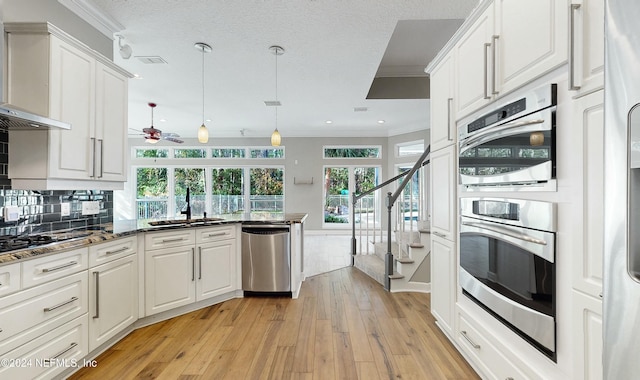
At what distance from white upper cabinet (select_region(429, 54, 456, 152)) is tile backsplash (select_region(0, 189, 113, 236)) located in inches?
127

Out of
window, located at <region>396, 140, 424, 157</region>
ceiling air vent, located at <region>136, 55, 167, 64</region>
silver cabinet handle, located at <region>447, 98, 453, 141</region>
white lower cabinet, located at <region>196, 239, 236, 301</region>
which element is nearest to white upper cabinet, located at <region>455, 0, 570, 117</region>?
silver cabinet handle, located at <region>447, 98, 453, 141</region>

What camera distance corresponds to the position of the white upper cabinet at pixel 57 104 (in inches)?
76.8

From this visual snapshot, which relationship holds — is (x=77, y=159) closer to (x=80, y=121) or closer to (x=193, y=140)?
Result: (x=80, y=121)

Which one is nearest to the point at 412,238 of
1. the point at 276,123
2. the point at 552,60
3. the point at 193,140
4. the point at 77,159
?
the point at 552,60

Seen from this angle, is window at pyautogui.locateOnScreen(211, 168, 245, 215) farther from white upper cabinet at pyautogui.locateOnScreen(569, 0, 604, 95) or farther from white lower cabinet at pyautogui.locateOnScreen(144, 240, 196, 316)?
white upper cabinet at pyautogui.locateOnScreen(569, 0, 604, 95)

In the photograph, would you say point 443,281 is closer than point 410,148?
Yes

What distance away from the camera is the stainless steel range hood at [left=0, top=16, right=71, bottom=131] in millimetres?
1603

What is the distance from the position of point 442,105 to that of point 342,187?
576 centimetres

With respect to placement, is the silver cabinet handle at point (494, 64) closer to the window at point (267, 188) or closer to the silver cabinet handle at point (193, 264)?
the silver cabinet handle at point (193, 264)

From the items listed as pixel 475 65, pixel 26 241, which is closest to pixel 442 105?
pixel 475 65

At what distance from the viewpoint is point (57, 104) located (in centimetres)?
201

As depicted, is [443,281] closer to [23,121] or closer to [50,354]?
[50,354]

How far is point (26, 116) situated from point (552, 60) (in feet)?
9.17

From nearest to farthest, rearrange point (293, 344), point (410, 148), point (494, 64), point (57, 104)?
point (494, 64) → point (57, 104) → point (293, 344) → point (410, 148)
